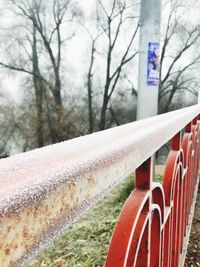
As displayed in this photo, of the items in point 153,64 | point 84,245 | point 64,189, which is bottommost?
point 84,245

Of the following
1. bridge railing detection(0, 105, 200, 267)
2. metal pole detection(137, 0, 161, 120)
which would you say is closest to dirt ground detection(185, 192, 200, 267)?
bridge railing detection(0, 105, 200, 267)

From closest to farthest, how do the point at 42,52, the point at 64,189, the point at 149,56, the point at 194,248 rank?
the point at 64,189
the point at 194,248
the point at 149,56
the point at 42,52

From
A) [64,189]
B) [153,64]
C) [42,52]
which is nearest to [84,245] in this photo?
[64,189]

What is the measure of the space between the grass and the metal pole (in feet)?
4.83

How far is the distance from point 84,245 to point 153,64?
2375 mm

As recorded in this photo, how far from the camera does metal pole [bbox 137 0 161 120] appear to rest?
3.80 metres

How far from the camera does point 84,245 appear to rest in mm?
2250

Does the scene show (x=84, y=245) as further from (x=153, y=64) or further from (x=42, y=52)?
(x=42, y=52)

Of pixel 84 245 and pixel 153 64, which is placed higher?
pixel 153 64

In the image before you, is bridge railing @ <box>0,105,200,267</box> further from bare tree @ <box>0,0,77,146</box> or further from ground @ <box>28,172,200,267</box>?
bare tree @ <box>0,0,77,146</box>

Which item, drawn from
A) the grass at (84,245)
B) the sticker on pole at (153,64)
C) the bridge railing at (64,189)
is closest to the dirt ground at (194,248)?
the grass at (84,245)

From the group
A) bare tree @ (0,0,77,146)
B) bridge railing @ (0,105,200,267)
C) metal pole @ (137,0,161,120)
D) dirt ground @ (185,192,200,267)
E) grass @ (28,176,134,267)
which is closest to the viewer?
bridge railing @ (0,105,200,267)

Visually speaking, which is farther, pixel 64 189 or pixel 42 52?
pixel 42 52

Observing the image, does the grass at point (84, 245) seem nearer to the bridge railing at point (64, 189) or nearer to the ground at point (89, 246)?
the ground at point (89, 246)
